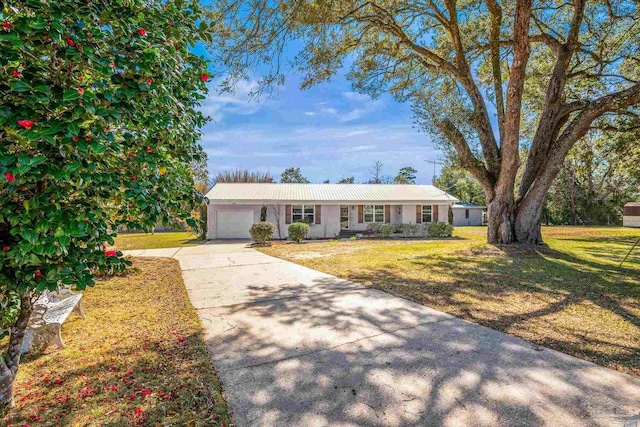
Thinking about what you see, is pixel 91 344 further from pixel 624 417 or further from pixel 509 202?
pixel 509 202

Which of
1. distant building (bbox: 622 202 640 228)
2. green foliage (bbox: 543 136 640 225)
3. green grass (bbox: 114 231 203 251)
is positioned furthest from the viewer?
green foliage (bbox: 543 136 640 225)

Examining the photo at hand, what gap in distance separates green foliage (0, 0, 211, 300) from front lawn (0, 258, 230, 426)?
47.4 inches

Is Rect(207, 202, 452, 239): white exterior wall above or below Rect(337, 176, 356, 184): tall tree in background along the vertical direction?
below

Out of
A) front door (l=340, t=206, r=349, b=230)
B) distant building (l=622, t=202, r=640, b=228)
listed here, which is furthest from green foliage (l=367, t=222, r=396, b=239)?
distant building (l=622, t=202, r=640, b=228)

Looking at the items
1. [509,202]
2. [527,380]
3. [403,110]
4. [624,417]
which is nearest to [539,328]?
[527,380]

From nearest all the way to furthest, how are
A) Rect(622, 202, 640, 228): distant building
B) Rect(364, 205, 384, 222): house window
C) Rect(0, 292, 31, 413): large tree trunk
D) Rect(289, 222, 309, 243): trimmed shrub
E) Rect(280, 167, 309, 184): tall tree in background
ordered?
Rect(0, 292, 31, 413): large tree trunk
Rect(289, 222, 309, 243): trimmed shrub
Rect(364, 205, 384, 222): house window
Rect(622, 202, 640, 228): distant building
Rect(280, 167, 309, 184): tall tree in background

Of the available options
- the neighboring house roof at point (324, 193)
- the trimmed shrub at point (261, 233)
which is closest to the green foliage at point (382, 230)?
the neighboring house roof at point (324, 193)

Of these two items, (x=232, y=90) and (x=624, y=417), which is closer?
(x=624, y=417)

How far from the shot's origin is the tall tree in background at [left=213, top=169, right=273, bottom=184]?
140 ft

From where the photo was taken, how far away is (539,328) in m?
4.40

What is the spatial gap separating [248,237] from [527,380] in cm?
1929

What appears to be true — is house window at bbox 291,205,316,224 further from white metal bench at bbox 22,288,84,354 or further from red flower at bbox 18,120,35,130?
red flower at bbox 18,120,35,130

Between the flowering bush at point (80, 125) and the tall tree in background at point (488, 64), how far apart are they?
702 centimetres

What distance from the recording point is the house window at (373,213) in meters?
22.7
